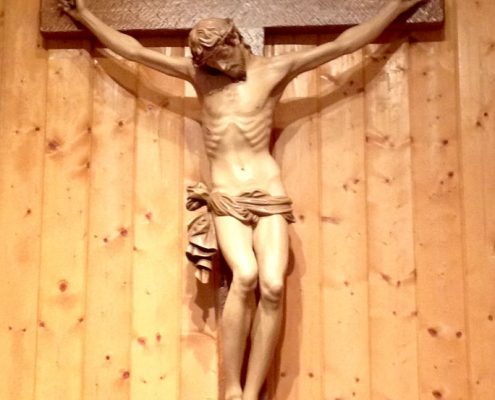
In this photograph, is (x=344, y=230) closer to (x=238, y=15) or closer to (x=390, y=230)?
(x=390, y=230)

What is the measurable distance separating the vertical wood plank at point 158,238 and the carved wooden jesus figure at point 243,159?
5.7 inches

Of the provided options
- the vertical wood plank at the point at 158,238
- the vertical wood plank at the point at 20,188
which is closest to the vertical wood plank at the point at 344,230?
the vertical wood plank at the point at 158,238

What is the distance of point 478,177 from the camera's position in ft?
6.42

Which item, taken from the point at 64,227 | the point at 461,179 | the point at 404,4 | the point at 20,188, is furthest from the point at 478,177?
the point at 20,188

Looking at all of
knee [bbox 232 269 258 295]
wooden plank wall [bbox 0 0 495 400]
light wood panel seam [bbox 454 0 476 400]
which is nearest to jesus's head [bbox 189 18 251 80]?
wooden plank wall [bbox 0 0 495 400]

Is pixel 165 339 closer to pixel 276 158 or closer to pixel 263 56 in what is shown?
pixel 276 158

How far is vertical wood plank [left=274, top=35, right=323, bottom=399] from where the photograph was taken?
1.89m

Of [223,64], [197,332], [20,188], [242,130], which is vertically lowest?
[197,332]

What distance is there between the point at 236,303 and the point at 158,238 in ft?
1.13

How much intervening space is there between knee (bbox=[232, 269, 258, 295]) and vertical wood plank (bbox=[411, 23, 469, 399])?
0.47m

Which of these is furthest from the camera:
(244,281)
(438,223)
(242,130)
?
(438,223)

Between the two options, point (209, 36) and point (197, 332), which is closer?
point (209, 36)

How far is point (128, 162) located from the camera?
202 centimetres

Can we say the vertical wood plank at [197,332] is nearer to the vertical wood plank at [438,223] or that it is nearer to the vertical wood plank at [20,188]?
the vertical wood plank at [20,188]
